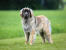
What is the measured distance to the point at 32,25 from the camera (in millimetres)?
10750

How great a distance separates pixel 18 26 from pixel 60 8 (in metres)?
14.8

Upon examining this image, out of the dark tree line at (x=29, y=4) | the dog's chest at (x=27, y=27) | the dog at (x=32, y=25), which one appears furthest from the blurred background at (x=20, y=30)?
the dog's chest at (x=27, y=27)

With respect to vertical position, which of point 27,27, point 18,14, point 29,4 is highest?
point 27,27

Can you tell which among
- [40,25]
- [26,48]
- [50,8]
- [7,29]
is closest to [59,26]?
[7,29]

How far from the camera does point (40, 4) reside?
2891 centimetres

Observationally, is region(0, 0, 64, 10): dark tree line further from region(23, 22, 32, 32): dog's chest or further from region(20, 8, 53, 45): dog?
region(23, 22, 32, 32): dog's chest

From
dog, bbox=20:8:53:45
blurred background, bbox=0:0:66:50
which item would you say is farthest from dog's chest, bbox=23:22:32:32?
blurred background, bbox=0:0:66:50

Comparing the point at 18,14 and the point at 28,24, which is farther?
the point at 18,14

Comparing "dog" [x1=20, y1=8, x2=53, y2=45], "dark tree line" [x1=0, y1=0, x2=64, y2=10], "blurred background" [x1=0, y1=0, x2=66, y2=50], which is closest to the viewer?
"blurred background" [x1=0, y1=0, x2=66, y2=50]

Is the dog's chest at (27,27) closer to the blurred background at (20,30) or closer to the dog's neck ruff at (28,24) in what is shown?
the dog's neck ruff at (28,24)

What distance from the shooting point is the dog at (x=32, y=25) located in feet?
34.9

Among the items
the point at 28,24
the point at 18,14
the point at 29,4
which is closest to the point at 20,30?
the point at 28,24

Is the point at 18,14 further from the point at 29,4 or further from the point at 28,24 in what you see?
the point at 28,24

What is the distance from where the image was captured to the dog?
10.6 meters
